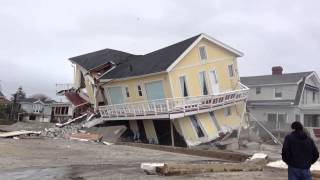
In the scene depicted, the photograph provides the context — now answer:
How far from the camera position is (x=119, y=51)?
50.3 meters

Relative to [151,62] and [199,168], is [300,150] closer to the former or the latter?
[199,168]

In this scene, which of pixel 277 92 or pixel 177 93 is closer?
pixel 177 93

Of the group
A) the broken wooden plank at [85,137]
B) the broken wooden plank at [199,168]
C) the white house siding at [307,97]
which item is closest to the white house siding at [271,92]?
the white house siding at [307,97]

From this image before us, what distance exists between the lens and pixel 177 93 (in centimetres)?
3688

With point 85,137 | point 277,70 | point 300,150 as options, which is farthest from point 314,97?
point 300,150

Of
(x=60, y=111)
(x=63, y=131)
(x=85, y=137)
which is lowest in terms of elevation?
(x=85, y=137)

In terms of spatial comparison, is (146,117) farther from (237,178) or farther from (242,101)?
(237,178)

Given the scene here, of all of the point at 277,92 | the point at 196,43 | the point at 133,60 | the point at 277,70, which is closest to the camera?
the point at 196,43

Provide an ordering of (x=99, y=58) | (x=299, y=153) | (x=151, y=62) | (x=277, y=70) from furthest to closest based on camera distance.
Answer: (x=277, y=70) < (x=99, y=58) < (x=151, y=62) < (x=299, y=153)

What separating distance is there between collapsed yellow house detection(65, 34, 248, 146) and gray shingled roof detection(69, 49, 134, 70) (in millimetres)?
1021

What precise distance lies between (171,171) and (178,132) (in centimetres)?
2301

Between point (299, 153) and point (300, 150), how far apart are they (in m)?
0.06

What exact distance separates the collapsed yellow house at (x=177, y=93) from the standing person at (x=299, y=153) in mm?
24642

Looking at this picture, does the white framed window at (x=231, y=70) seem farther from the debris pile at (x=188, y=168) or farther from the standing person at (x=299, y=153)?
the standing person at (x=299, y=153)
